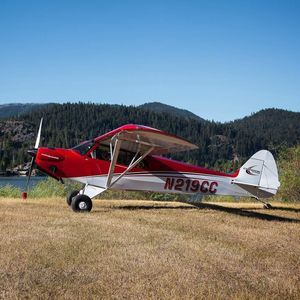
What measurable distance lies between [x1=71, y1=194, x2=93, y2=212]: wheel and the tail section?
601 cm

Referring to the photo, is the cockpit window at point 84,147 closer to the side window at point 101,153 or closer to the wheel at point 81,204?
the side window at point 101,153

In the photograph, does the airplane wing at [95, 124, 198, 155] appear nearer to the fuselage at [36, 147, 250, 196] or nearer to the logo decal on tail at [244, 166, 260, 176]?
the fuselage at [36, 147, 250, 196]

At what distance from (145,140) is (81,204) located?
2948 mm

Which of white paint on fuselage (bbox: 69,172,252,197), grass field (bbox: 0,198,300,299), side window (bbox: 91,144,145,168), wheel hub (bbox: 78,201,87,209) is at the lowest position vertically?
wheel hub (bbox: 78,201,87,209)

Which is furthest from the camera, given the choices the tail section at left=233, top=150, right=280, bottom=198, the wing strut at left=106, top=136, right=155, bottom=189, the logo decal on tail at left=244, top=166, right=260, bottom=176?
the logo decal on tail at left=244, top=166, right=260, bottom=176

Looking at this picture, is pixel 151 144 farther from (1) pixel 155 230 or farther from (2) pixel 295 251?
(2) pixel 295 251

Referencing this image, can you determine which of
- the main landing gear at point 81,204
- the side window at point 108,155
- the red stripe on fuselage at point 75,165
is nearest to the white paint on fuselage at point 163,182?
the red stripe on fuselage at point 75,165

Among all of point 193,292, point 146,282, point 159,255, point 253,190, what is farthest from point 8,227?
point 253,190

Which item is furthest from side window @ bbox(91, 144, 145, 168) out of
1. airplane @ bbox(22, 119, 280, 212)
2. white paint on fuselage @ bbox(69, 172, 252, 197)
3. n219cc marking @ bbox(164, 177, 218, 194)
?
n219cc marking @ bbox(164, 177, 218, 194)

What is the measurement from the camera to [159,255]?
6465 mm

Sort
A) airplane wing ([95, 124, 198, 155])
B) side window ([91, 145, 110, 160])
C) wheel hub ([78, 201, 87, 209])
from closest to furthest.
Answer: airplane wing ([95, 124, 198, 155]) → wheel hub ([78, 201, 87, 209]) → side window ([91, 145, 110, 160])

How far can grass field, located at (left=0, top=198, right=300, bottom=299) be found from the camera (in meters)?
4.72

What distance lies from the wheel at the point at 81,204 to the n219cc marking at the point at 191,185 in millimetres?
3488

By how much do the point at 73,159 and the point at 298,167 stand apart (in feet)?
47.8
